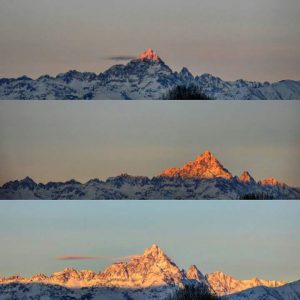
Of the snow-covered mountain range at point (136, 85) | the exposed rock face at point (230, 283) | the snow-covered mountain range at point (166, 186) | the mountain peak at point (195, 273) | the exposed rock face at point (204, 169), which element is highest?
the snow-covered mountain range at point (136, 85)

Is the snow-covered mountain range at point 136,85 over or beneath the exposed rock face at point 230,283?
over

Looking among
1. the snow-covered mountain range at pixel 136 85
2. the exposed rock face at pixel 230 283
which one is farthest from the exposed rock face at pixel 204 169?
the exposed rock face at pixel 230 283

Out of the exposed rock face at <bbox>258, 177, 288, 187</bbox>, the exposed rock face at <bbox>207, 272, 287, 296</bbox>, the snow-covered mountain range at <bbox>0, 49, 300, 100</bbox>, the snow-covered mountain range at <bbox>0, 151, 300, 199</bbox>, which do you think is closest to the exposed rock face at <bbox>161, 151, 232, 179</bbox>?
the snow-covered mountain range at <bbox>0, 151, 300, 199</bbox>

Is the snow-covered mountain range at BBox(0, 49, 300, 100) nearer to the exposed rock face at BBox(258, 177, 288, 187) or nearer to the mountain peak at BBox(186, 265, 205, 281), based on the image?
the exposed rock face at BBox(258, 177, 288, 187)

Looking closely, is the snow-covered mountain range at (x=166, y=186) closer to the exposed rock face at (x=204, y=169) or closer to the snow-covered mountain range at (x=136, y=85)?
the exposed rock face at (x=204, y=169)

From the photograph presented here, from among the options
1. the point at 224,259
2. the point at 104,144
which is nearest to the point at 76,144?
the point at 104,144

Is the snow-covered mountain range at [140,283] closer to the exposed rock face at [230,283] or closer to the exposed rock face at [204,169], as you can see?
the exposed rock face at [230,283]
